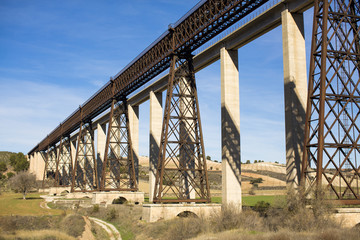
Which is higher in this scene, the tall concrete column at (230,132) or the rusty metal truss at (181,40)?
the rusty metal truss at (181,40)

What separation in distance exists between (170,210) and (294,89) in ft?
40.3

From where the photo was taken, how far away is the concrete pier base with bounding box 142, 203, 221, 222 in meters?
27.3

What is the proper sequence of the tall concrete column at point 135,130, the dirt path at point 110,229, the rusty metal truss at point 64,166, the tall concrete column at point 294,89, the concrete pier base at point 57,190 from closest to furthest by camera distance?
the tall concrete column at point 294,89
the dirt path at point 110,229
the tall concrete column at point 135,130
the concrete pier base at point 57,190
the rusty metal truss at point 64,166

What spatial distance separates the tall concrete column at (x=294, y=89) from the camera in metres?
24.3

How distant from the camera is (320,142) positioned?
18766 mm

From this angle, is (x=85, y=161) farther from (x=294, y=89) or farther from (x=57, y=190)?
(x=294, y=89)

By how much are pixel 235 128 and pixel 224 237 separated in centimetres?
1419

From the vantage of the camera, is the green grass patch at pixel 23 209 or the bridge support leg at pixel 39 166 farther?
the bridge support leg at pixel 39 166

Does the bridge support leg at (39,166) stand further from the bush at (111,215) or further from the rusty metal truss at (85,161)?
the bush at (111,215)

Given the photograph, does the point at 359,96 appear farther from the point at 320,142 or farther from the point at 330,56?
the point at 320,142

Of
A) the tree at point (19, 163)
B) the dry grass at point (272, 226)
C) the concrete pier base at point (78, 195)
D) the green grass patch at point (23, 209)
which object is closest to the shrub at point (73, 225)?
the dry grass at point (272, 226)

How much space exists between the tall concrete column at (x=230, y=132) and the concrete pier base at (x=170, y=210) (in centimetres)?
300

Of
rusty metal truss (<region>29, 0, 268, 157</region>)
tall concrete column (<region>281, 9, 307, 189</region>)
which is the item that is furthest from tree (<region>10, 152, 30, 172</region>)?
tall concrete column (<region>281, 9, 307, 189</region>)

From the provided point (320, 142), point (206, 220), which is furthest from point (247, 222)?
point (320, 142)
